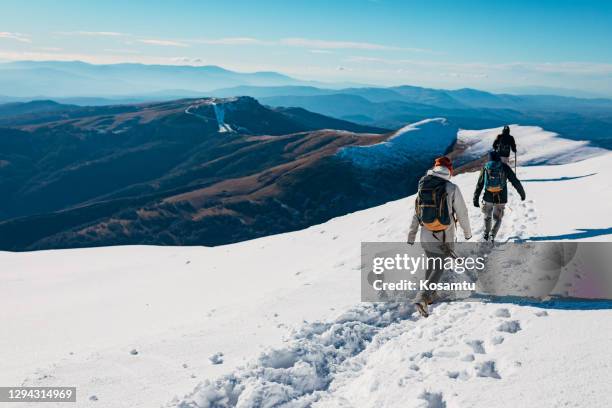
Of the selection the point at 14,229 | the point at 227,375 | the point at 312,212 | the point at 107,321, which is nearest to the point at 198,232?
the point at 312,212

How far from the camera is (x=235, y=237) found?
295 ft

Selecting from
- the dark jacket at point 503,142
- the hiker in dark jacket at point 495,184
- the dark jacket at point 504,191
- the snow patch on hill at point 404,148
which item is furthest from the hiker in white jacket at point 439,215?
the snow patch on hill at point 404,148

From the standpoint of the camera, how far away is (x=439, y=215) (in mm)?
7957

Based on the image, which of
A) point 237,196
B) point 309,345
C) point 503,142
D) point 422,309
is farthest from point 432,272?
point 237,196

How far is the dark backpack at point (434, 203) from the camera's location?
7914mm

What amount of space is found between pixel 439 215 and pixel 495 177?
522cm

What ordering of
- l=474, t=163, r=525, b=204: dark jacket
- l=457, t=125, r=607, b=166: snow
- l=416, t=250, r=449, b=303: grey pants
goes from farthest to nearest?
l=457, t=125, r=607, b=166: snow
l=474, t=163, r=525, b=204: dark jacket
l=416, t=250, r=449, b=303: grey pants

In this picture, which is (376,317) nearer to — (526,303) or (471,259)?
(526,303)

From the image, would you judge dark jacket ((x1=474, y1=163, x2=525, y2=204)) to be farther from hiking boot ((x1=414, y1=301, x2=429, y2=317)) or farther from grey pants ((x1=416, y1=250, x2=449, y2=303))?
hiking boot ((x1=414, y1=301, x2=429, y2=317))

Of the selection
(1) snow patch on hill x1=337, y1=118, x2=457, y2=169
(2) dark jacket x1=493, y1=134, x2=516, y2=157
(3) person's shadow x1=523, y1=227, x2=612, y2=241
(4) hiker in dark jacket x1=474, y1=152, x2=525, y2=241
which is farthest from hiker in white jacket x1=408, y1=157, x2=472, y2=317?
(1) snow patch on hill x1=337, y1=118, x2=457, y2=169

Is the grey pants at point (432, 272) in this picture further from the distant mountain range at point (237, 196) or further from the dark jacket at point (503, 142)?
the distant mountain range at point (237, 196)

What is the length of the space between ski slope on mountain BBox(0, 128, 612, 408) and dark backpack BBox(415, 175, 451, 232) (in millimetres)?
1762

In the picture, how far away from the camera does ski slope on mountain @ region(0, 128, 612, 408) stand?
5801 mm

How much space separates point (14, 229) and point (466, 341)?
442 feet
